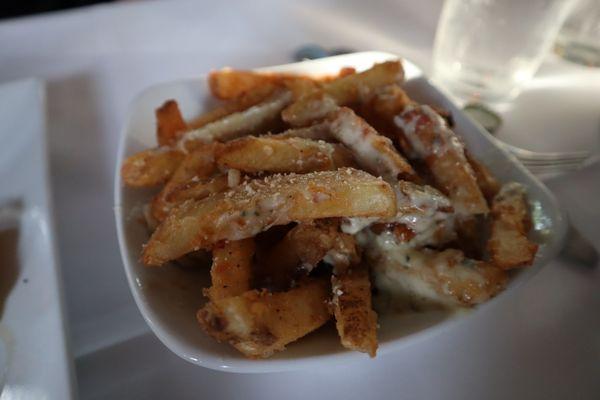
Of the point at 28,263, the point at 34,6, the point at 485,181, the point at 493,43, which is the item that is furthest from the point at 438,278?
the point at 34,6

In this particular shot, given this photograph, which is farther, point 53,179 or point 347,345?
point 53,179

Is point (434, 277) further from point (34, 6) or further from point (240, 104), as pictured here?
point (34, 6)

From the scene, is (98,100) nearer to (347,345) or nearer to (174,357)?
(174,357)

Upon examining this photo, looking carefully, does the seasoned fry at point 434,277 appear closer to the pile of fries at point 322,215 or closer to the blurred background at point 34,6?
the pile of fries at point 322,215

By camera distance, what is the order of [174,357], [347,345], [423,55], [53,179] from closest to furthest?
1. [347,345]
2. [174,357]
3. [53,179]
4. [423,55]

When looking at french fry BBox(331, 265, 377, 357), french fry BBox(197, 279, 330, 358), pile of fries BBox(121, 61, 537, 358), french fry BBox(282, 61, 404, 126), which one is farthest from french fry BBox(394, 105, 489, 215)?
french fry BBox(197, 279, 330, 358)

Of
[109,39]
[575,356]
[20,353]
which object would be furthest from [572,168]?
[109,39]
